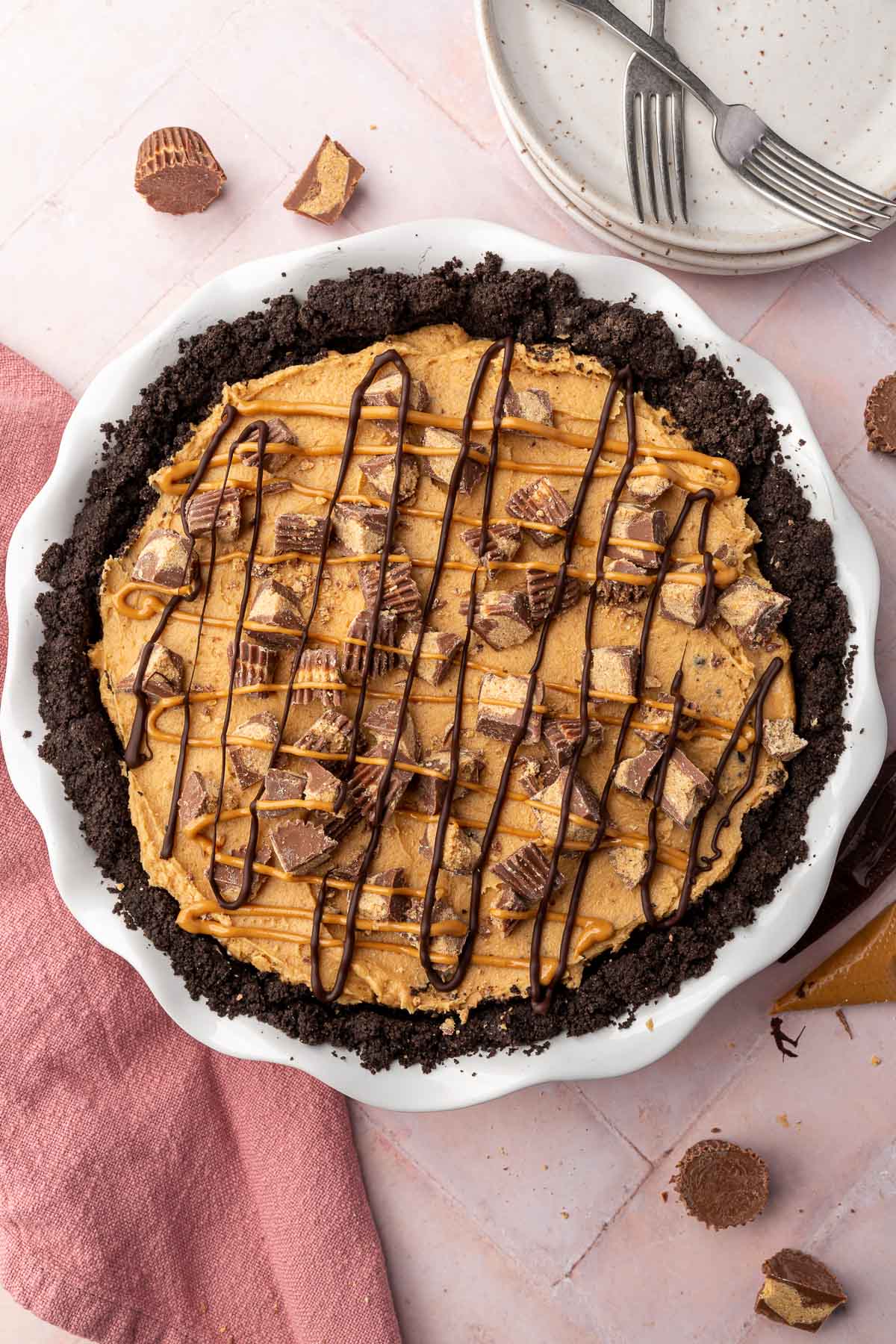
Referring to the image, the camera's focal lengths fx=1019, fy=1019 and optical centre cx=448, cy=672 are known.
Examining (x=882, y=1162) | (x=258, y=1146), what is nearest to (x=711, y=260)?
(x=882, y=1162)

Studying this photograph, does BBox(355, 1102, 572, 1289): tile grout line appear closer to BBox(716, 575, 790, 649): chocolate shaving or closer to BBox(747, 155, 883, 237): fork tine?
BBox(716, 575, 790, 649): chocolate shaving

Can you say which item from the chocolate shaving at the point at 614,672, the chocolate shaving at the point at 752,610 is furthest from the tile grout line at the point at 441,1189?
the chocolate shaving at the point at 752,610

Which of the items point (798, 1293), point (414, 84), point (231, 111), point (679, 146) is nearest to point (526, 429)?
point (679, 146)

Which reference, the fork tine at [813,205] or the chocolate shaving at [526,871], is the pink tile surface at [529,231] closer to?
the fork tine at [813,205]

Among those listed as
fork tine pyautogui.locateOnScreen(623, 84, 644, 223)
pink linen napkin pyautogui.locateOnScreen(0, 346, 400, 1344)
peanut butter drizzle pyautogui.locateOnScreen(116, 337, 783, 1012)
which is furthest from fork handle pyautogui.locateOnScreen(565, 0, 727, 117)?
pink linen napkin pyautogui.locateOnScreen(0, 346, 400, 1344)

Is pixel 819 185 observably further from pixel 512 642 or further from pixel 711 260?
pixel 512 642

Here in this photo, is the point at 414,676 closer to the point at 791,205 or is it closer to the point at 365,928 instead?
the point at 365,928
